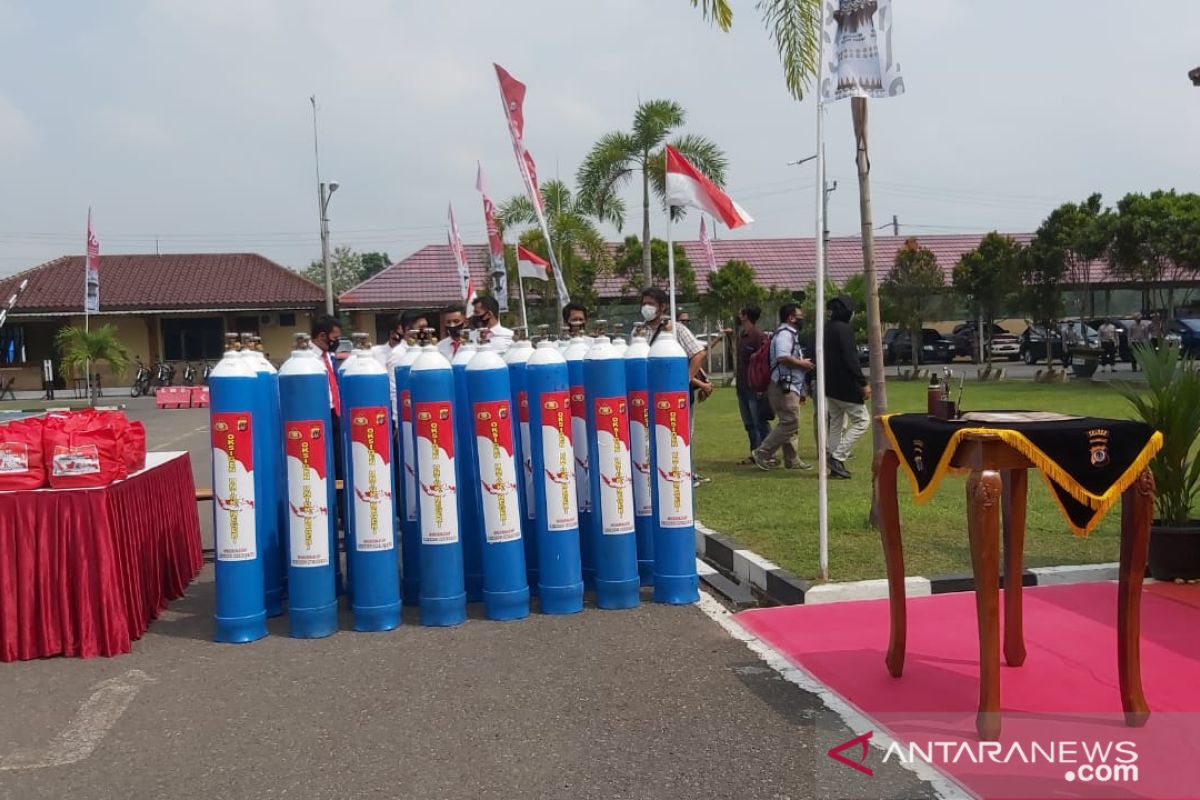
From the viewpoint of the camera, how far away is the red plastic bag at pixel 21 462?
535 centimetres

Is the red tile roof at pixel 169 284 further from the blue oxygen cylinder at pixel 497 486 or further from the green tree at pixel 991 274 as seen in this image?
the blue oxygen cylinder at pixel 497 486

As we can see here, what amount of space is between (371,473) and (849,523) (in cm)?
384

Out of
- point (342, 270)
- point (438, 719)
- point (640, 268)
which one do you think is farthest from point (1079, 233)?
point (342, 270)

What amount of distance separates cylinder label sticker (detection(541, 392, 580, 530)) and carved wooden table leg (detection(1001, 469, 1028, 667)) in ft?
7.86

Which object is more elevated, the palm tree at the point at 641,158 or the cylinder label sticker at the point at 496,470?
the palm tree at the point at 641,158

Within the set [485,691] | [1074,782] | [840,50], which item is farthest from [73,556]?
[840,50]

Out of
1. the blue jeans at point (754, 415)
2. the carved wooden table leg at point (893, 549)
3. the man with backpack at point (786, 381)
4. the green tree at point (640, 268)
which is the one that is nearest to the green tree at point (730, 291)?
the green tree at point (640, 268)

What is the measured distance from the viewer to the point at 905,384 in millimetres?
26734

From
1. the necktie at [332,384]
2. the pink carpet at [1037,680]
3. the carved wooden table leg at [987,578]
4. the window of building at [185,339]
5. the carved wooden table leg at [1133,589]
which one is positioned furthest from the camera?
the window of building at [185,339]

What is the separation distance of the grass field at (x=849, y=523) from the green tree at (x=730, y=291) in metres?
16.2

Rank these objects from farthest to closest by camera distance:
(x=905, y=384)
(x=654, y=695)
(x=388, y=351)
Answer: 1. (x=905, y=384)
2. (x=388, y=351)
3. (x=654, y=695)

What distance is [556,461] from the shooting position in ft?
19.4

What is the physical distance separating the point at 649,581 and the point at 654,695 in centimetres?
197

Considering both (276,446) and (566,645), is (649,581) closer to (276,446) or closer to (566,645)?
(566,645)
